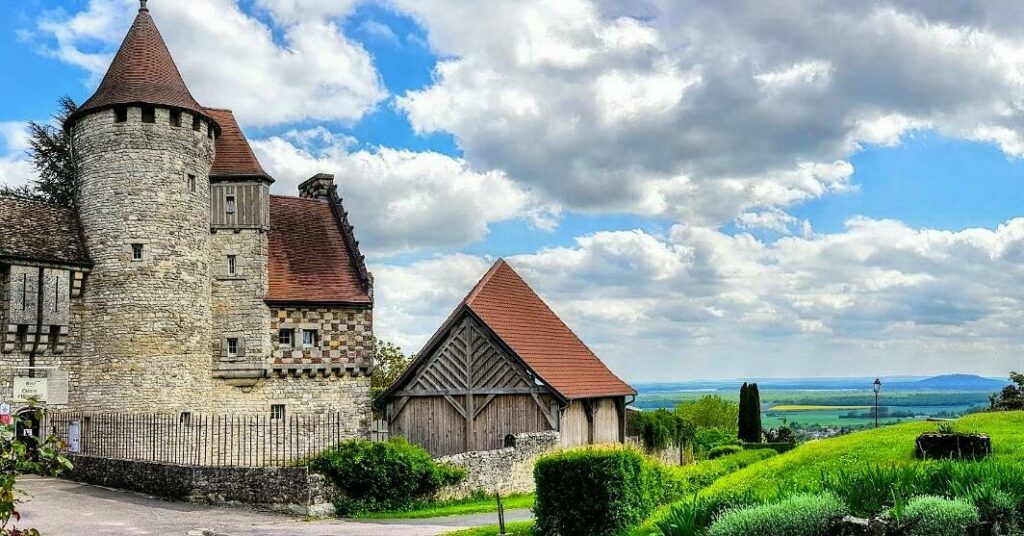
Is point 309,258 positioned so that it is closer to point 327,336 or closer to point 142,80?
point 327,336

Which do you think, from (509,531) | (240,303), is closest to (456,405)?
(240,303)

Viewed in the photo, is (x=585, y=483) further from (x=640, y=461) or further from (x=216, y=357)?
(x=216, y=357)

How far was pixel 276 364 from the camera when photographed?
3281 cm

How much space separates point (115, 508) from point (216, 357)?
12.0 m

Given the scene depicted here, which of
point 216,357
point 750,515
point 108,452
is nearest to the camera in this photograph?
point 750,515

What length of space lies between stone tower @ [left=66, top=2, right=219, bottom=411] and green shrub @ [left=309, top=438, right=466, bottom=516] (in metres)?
11.2

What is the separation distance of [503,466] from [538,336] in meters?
8.00

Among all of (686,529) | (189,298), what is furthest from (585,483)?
(189,298)

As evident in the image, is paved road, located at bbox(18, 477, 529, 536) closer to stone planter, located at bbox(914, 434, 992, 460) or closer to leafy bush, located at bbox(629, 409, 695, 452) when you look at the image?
stone planter, located at bbox(914, 434, 992, 460)

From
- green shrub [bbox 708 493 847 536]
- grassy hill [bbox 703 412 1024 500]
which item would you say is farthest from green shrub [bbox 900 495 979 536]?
grassy hill [bbox 703 412 1024 500]

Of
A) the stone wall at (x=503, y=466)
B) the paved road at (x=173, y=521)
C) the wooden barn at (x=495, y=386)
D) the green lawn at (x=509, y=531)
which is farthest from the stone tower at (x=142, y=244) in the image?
the green lawn at (x=509, y=531)

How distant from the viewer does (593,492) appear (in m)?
13.1

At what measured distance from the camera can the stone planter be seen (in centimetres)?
1184

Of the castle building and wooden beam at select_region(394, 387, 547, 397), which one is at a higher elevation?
the castle building
